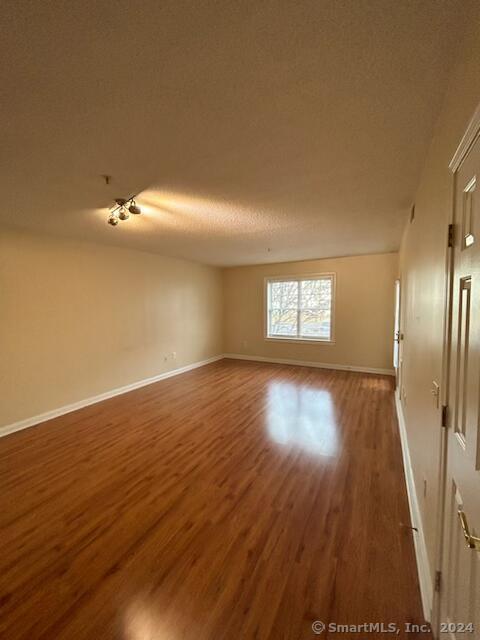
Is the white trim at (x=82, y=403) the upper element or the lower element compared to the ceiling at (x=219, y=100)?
lower

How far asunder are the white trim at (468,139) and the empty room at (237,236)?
1 cm

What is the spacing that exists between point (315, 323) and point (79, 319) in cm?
470

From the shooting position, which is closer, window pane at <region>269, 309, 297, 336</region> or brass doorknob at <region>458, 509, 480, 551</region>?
brass doorknob at <region>458, 509, 480, 551</region>

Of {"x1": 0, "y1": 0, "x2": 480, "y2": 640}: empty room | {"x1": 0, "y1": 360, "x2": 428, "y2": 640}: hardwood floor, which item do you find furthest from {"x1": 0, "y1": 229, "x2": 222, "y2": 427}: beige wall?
{"x1": 0, "y1": 360, "x2": 428, "y2": 640}: hardwood floor

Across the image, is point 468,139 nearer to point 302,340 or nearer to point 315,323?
point 315,323

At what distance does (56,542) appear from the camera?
5.44 ft

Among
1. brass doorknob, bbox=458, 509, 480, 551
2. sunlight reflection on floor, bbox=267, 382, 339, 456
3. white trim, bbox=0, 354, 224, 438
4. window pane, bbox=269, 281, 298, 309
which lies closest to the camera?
brass doorknob, bbox=458, 509, 480, 551

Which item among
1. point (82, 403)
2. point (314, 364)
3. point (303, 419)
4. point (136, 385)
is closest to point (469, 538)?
point (303, 419)

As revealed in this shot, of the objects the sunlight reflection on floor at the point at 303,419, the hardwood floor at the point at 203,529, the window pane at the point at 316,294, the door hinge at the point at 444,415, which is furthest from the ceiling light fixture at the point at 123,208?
the window pane at the point at 316,294

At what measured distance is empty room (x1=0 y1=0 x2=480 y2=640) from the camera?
95 centimetres

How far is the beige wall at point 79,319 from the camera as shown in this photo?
10.6 feet

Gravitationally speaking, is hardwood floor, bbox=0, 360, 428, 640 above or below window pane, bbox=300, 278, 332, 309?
below

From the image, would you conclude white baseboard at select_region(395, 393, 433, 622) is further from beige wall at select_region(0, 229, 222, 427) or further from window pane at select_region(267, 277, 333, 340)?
beige wall at select_region(0, 229, 222, 427)

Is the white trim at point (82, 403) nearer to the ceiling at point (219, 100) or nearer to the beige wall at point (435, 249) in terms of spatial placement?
the ceiling at point (219, 100)
